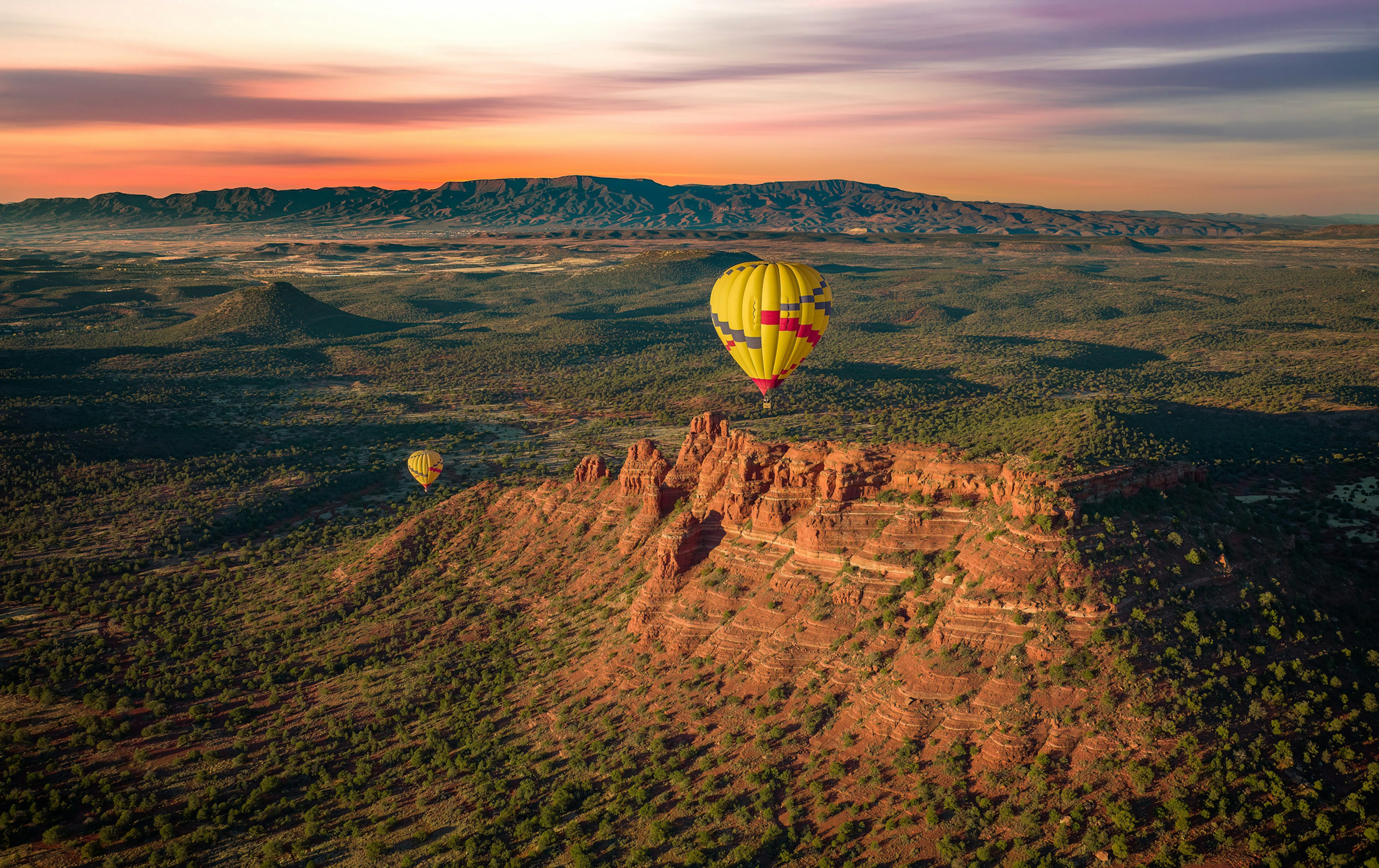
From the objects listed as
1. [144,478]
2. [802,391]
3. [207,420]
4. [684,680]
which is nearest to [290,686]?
[684,680]

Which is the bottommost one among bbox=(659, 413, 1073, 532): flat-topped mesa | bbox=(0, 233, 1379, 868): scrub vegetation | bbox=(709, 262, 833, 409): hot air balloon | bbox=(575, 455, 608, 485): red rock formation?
bbox=(0, 233, 1379, 868): scrub vegetation

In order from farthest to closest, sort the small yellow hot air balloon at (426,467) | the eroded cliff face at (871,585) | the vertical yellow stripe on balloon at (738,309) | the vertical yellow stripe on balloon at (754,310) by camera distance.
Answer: the small yellow hot air balloon at (426,467), the vertical yellow stripe on balloon at (738,309), the vertical yellow stripe on balloon at (754,310), the eroded cliff face at (871,585)

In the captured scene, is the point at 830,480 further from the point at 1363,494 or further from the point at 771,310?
the point at 1363,494

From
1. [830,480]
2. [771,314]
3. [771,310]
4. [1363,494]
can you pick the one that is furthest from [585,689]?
[1363,494]

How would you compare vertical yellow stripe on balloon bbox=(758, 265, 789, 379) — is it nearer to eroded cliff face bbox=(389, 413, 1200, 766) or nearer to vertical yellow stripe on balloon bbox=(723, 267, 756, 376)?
vertical yellow stripe on balloon bbox=(723, 267, 756, 376)

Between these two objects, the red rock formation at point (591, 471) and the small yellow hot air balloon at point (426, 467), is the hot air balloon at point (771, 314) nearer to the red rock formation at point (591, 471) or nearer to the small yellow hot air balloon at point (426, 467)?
the red rock formation at point (591, 471)

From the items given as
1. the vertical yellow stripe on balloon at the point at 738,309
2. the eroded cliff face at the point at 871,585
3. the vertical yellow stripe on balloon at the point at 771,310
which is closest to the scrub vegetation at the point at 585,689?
the eroded cliff face at the point at 871,585

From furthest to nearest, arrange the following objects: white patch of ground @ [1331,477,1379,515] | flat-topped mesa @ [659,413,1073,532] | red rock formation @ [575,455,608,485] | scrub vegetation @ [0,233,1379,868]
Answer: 1. white patch of ground @ [1331,477,1379,515]
2. red rock formation @ [575,455,608,485]
3. flat-topped mesa @ [659,413,1073,532]
4. scrub vegetation @ [0,233,1379,868]

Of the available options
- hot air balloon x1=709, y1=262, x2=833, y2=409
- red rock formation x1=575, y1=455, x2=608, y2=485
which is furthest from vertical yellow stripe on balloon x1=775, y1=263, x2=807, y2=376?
red rock formation x1=575, y1=455, x2=608, y2=485
